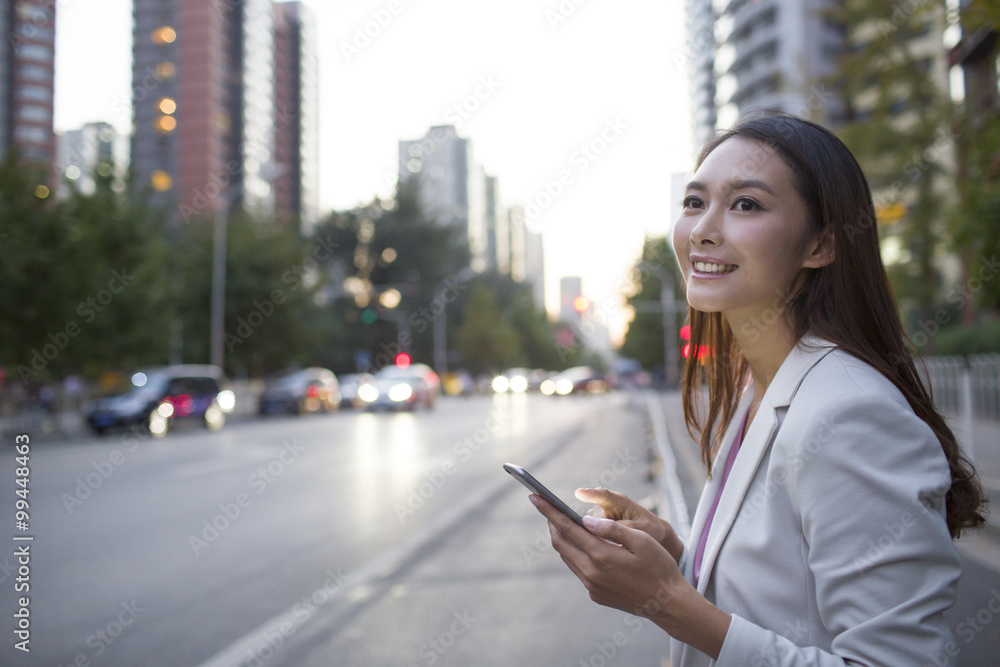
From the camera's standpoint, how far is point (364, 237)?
5931cm

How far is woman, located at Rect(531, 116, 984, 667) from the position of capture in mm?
1135

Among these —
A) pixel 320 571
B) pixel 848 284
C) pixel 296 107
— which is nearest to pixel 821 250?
pixel 848 284

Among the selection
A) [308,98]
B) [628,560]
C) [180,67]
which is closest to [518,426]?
[628,560]

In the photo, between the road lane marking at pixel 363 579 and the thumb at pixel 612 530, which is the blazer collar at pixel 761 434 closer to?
the thumb at pixel 612 530

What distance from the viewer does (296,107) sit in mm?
109562

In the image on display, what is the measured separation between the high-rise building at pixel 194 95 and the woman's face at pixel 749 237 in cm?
8666

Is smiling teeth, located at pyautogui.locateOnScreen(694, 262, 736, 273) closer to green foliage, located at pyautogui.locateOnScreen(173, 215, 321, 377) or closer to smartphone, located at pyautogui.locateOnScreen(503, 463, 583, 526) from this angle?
smartphone, located at pyautogui.locateOnScreen(503, 463, 583, 526)

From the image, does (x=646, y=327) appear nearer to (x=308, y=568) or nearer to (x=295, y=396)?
(x=295, y=396)

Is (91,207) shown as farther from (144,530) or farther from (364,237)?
(364,237)

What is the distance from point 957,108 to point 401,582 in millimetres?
13241

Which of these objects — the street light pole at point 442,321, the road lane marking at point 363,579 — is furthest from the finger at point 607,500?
the street light pole at point 442,321

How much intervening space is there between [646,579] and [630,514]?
424mm

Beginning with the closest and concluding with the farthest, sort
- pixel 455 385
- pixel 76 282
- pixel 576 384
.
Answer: pixel 76 282, pixel 576 384, pixel 455 385

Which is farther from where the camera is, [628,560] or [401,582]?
[401,582]
